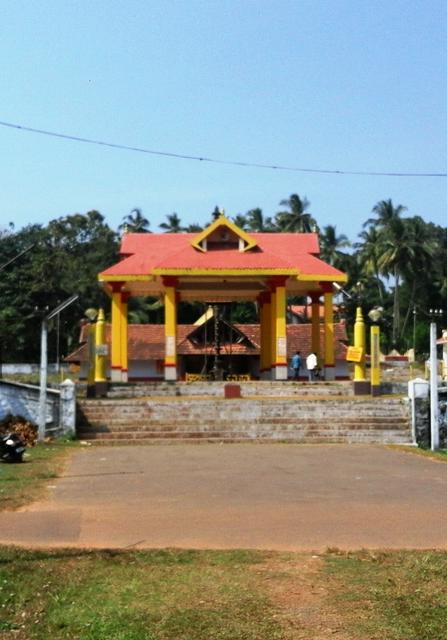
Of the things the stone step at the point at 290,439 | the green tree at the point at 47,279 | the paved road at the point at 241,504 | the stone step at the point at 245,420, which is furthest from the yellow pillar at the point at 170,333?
the green tree at the point at 47,279

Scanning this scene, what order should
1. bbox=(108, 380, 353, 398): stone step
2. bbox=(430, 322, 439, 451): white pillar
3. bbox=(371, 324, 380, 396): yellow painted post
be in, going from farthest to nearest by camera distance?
1. bbox=(108, 380, 353, 398): stone step
2. bbox=(371, 324, 380, 396): yellow painted post
3. bbox=(430, 322, 439, 451): white pillar

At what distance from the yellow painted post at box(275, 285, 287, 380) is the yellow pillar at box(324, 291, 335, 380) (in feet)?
7.71

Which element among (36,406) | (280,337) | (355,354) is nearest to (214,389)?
(280,337)

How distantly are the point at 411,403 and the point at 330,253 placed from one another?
47894 mm

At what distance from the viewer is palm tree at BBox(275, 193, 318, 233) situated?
217 ft

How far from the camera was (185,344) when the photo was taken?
133ft

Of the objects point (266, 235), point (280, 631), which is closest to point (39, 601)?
point (280, 631)

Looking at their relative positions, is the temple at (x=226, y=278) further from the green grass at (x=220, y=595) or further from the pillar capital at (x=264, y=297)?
the green grass at (x=220, y=595)

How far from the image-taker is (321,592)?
17.8 ft

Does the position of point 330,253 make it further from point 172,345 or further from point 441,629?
point 441,629

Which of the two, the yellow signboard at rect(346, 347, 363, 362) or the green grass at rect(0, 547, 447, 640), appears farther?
the yellow signboard at rect(346, 347, 363, 362)

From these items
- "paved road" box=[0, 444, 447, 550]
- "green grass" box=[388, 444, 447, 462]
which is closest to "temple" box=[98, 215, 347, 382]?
"green grass" box=[388, 444, 447, 462]

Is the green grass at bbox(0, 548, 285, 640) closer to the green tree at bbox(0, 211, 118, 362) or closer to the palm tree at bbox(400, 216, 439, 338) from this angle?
the green tree at bbox(0, 211, 118, 362)

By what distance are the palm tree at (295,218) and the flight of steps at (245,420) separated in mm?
45422
